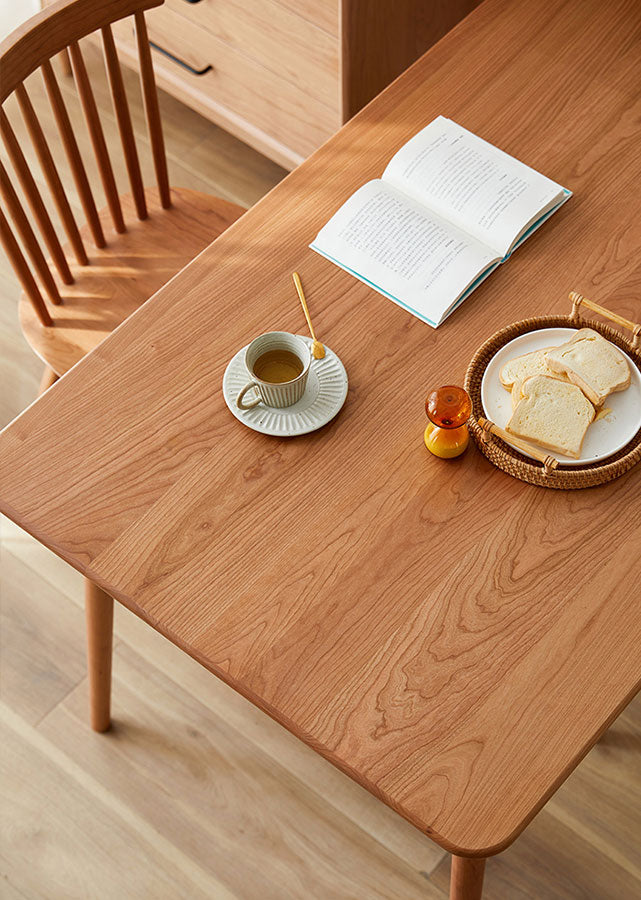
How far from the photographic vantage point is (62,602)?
6.84 ft

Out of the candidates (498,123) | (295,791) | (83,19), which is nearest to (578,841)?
(295,791)

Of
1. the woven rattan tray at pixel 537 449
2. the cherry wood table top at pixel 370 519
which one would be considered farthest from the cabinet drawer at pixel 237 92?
the woven rattan tray at pixel 537 449

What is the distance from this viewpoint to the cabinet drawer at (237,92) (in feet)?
7.48

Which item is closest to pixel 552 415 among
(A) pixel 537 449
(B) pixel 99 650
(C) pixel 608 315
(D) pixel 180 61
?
(A) pixel 537 449

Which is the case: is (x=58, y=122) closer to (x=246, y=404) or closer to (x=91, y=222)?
(x=91, y=222)

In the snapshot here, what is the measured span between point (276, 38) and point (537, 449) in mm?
1244

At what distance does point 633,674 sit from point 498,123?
0.89 m

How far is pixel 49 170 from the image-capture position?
5.65ft

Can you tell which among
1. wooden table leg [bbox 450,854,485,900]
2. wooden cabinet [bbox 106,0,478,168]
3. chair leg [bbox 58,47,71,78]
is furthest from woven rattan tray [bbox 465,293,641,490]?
chair leg [bbox 58,47,71,78]

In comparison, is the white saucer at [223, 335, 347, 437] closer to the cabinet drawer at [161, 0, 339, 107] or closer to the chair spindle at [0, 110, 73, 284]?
the chair spindle at [0, 110, 73, 284]

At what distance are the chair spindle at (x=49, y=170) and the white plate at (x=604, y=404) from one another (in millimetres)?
784

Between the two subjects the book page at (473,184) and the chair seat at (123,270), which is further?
the chair seat at (123,270)

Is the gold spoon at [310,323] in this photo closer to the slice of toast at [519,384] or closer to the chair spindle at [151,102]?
the slice of toast at [519,384]

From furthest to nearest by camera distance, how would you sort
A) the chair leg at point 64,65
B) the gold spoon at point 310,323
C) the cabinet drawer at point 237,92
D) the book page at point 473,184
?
the chair leg at point 64,65 → the cabinet drawer at point 237,92 → the book page at point 473,184 → the gold spoon at point 310,323
